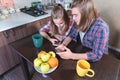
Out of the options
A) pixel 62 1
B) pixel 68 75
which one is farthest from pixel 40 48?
pixel 62 1

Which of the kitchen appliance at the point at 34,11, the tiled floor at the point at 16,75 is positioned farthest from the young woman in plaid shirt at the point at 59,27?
the tiled floor at the point at 16,75

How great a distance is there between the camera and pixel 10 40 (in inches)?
70.8

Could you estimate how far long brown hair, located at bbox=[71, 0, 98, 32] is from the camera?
103 centimetres

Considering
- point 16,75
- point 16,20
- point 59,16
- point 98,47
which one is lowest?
point 16,75

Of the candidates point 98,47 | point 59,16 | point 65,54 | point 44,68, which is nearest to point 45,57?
point 44,68

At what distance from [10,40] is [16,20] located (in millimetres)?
306

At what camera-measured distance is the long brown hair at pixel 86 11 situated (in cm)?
103

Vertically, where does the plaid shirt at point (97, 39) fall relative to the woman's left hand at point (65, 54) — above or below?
above

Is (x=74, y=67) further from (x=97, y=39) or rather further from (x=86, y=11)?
(x=86, y=11)

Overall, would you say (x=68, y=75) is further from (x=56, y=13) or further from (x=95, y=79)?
(x=56, y=13)

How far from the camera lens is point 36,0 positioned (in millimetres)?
2439

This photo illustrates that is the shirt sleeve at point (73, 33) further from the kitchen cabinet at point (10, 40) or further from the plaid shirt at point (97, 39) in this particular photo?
the kitchen cabinet at point (10, 40)

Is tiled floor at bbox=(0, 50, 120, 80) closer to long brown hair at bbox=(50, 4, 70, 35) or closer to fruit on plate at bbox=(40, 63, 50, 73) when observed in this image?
long brown hair at bbox=(50, 4, 70, 35)

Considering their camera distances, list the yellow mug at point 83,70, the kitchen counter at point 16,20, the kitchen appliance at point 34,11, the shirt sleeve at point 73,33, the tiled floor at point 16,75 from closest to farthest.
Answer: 1. the yellow mug at point 83,70
2. the shirt sleeve at point 73,33
3. the kitchen counter at point 16,20
4. the tiled floor at point 16,75
5. the kitchen appliance at point 34,11
